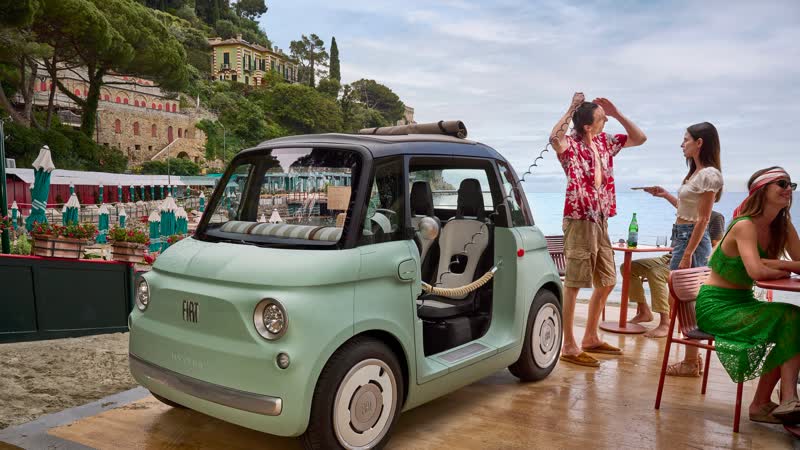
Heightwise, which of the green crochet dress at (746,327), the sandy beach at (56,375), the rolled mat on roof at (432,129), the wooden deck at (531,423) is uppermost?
the rolled mat on roof at (432,129)

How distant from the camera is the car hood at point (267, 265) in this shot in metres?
2.82

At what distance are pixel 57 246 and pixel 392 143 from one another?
4.81m

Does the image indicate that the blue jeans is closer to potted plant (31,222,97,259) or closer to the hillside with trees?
potted plant (31,222,97,259)

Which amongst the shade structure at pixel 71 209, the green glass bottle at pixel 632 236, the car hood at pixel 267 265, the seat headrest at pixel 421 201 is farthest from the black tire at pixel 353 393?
the shade structure at pixel 71 209

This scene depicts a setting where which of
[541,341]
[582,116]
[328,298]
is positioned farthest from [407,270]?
[582,116]

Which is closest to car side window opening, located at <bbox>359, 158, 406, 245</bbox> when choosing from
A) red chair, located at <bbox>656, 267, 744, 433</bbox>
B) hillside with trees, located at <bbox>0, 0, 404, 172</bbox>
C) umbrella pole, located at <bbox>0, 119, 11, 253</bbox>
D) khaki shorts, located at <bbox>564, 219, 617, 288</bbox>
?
red chair, located at <bbox>656, 267, 744, 433</bbox>

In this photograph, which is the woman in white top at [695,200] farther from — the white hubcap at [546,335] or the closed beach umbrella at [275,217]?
the closed beach umbrella at [275,217]

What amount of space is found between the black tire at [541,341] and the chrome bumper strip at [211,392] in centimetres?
222

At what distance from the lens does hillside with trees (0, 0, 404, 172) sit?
3272 centimetres

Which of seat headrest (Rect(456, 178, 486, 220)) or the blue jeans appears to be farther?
the blue jeans

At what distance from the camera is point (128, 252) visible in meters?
7.01

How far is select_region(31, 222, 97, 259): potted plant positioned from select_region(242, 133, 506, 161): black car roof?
4.01m

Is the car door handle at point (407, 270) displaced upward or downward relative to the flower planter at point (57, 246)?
upward

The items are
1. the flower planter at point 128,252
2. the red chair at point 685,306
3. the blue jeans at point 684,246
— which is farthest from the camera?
the flower planter at point 128,252
